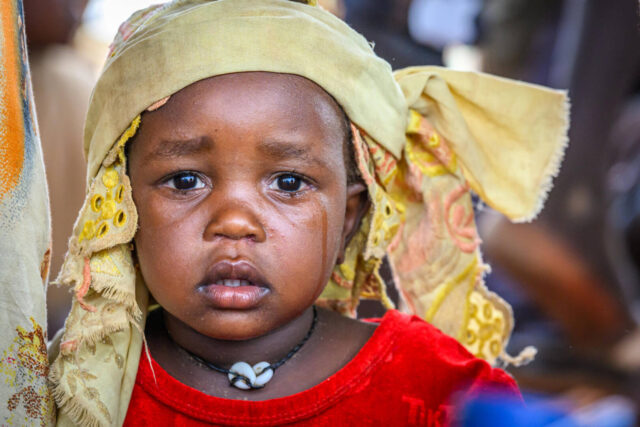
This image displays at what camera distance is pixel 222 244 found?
150 centimetres

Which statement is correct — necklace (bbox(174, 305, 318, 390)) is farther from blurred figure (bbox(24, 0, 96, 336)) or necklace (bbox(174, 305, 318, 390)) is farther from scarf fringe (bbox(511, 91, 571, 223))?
blurred figure (bbox(24, 0, 96, 336))

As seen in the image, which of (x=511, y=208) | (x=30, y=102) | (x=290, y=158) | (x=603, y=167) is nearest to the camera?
(x=30, y=102)

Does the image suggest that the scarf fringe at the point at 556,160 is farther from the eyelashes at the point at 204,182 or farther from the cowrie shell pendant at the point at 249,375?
the cowrie shell pendant at the point at 249,375

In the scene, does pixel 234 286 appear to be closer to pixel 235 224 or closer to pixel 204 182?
pixel 235 224

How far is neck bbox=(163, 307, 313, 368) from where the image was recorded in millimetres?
1688

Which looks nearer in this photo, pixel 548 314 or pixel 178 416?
pixel 178 416

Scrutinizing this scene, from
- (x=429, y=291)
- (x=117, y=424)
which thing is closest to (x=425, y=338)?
(x=429, y=291)

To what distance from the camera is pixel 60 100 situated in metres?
3.29

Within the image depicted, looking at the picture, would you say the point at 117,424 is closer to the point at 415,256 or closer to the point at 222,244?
the point at 222,244

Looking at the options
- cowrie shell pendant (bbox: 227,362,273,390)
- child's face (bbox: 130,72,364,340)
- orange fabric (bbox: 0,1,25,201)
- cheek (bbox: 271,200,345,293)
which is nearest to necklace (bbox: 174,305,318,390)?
cowrie shell pendant (bbox: 227,362,273,390)

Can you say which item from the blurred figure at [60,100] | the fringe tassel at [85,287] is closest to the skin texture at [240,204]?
the fringe tassel at [85,287]

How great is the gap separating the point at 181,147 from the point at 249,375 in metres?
0.52

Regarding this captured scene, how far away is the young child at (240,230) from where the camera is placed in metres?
1.52

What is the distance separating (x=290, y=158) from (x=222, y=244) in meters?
0.23
